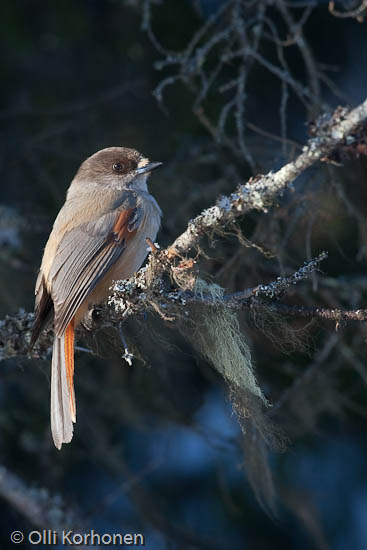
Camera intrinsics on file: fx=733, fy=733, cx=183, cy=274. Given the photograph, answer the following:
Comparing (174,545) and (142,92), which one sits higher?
(142,92)

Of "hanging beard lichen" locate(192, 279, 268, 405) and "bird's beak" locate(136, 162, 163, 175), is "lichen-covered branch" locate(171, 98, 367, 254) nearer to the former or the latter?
"hanging beard lichen" locate(192, 279, 268, 405)

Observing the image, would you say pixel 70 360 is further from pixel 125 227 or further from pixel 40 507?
pixel 40 507

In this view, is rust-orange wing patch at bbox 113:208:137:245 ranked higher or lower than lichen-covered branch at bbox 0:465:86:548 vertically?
higher

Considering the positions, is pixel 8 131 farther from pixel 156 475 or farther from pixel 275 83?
pixel 156 475

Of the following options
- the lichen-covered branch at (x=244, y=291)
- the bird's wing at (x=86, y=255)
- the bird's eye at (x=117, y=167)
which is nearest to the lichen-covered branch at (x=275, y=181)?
the lichen-covered branch at (x=244, y=291)

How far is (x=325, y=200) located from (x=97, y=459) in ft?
9.28

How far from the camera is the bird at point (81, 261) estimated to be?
405 centimetres

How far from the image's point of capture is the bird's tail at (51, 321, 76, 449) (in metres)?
3.99

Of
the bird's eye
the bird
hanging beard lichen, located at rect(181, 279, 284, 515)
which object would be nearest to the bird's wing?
the bird

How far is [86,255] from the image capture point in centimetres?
434

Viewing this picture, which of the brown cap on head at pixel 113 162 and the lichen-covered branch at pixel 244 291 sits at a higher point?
the brown cap on head at pixel 113 162

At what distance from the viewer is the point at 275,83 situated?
591 centimetres

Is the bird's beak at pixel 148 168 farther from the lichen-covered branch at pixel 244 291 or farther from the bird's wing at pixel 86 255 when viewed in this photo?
the lichen-covered branch at pixel 244 291

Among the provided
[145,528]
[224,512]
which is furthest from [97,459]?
[224,512]
